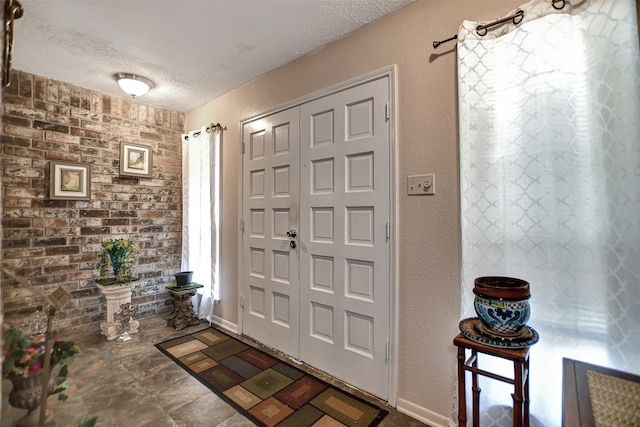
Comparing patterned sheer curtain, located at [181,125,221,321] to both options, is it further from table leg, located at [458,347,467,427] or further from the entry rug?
table leg, located at [458,347,467,427]

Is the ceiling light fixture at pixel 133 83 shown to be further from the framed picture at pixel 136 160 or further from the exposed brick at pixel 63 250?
the exposed brick at pixel 63 250

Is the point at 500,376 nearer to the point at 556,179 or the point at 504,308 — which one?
the point at 504,308

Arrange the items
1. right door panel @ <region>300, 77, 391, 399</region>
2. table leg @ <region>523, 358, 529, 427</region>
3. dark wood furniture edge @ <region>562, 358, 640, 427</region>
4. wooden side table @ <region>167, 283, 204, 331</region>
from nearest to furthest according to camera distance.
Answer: dark wood furniture edge @ <region>562, 358, 640, 427</region> < table leg @ <region>523, 358, 529, 427</region> < right door panel @ <region>300, 77, 391, 399</region> < wooden side table @ <region>167, 283, 204, 331</region>

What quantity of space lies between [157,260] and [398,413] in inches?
119

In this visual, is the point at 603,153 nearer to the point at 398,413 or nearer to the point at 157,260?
the point at 398,413

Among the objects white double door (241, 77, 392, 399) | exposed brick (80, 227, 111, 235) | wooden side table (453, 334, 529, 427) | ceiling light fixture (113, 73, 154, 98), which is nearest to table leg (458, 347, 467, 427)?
wooden side table (453, 334, 529, 427)

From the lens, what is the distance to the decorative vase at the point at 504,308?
1099 mm

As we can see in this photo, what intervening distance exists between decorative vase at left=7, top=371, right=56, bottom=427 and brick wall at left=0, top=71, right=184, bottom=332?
2307 millimetres

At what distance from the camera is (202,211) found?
10.5ft

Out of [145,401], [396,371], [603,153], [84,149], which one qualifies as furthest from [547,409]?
[84,149]

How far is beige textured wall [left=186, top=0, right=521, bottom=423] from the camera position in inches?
61.1

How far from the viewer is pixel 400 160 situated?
5.76ft

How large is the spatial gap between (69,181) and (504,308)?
12.0 feet

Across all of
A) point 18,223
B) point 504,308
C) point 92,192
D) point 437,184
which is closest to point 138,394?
point 18,223
